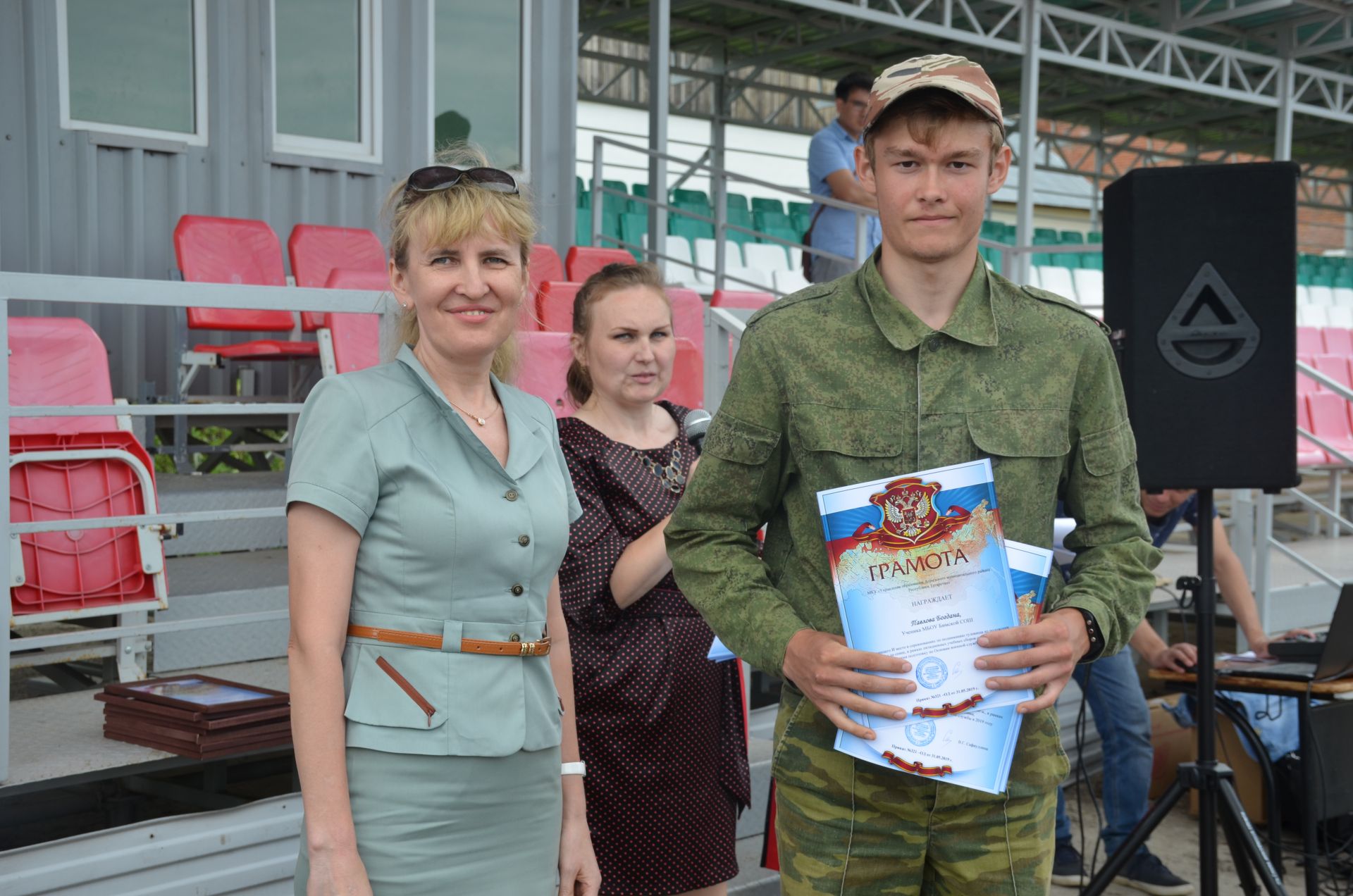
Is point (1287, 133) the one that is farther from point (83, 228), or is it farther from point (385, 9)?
point (83, 228)

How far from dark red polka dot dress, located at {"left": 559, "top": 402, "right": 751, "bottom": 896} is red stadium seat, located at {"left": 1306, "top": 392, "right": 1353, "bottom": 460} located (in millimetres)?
8494

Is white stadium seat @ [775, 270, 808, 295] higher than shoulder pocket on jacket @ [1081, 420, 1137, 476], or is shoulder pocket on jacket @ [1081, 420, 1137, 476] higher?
white stadium seat @ [775, 270, 808, 295]

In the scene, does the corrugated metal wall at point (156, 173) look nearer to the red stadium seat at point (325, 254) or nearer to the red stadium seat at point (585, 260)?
the red stadium seat at point (325, 254)

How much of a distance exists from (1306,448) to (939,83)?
7812 mm

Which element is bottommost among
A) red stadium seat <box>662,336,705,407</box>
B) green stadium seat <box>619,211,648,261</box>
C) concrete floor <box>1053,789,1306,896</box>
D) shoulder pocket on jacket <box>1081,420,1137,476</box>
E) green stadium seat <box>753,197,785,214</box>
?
concrete floor <box>1053,789,1306,896</box>

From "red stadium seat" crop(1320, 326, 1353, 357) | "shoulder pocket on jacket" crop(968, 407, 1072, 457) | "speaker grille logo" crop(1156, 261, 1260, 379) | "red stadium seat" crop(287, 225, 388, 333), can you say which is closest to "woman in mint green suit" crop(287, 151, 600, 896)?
"shoulder pocket on jacket" crop(968, 407, 1072, 457)

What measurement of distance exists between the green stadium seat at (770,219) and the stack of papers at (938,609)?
47.1 ft

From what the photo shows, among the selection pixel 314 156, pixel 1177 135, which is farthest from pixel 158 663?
pixel 1177 135

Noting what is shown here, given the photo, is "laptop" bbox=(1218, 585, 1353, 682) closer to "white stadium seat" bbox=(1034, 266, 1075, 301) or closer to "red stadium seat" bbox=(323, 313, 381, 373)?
"red stadium seat" bbox=(323, 313, 381, 373)

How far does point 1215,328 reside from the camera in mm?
3141

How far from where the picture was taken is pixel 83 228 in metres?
5.84

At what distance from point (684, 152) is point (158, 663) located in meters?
16.2

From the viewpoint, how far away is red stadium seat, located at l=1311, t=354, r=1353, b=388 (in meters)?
10.8

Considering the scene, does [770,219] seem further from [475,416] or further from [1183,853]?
[475,416]
